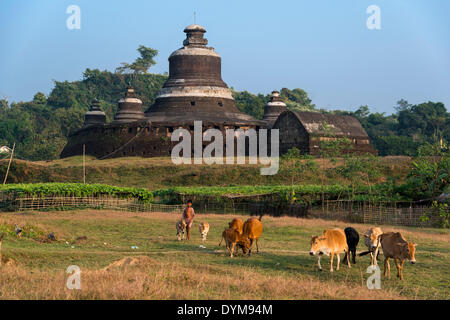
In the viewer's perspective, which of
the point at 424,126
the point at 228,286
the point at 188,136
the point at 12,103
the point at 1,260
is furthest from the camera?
the point at 12,103

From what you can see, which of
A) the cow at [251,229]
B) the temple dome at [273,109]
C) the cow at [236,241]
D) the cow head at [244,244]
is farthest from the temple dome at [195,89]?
the cow head at [244,244]

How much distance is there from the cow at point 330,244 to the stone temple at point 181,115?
43.2 meters

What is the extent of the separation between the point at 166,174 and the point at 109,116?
63.2 metres

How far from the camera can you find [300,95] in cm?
14538

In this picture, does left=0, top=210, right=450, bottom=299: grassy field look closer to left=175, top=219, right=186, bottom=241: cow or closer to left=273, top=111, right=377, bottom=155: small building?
left=175, top=219, right=186, bottom=241: cow

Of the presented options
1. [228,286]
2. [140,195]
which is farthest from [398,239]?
[140,195]

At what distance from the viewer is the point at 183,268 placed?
634 inches

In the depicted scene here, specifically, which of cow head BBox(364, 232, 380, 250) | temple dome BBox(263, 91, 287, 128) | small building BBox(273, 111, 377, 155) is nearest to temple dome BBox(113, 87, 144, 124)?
temple dome BBox(263, 91, 287, 128)

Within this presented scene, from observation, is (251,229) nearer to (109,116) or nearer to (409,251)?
(409,251)

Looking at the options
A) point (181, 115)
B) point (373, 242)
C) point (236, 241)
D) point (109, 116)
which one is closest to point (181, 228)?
point (236, 241)

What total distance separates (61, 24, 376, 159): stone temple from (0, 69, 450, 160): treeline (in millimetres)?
18932

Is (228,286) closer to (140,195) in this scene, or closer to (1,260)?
(1,260)

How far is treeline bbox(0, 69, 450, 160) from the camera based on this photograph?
90.8 m
